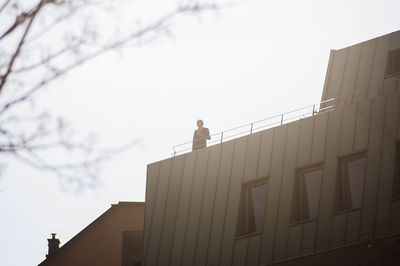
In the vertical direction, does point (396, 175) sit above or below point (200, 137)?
below

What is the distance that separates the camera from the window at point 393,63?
20516 mm

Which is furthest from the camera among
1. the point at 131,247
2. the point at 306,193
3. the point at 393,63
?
the point at 131,247

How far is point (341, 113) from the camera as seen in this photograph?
16.6 metres

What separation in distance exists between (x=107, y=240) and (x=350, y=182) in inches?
697

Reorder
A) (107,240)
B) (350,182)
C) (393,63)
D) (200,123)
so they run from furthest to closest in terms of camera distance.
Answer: (107,240)
(393,63)
(200,123)
(350,182)

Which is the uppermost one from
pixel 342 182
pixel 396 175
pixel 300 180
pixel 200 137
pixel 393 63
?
pixel 393 63

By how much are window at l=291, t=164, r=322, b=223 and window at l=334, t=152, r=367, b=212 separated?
543mm

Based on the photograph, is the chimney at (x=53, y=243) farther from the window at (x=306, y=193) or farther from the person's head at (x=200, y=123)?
the window at (x=306, y=193)

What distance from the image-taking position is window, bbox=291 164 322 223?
16.9 metres

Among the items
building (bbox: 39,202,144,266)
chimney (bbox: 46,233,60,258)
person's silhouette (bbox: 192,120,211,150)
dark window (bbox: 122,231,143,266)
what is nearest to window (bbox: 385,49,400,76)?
person's silhouette (bbox: 192,120,211,150)

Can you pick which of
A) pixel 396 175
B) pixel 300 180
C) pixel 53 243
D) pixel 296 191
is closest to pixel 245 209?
pixel 296 191

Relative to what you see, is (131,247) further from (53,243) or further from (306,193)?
(306,193)

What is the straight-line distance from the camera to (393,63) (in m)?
20.7

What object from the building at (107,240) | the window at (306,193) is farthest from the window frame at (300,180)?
the building at (107,240)
